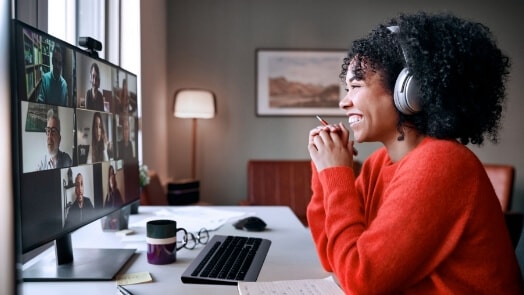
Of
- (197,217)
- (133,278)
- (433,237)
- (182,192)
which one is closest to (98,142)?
(133,278)

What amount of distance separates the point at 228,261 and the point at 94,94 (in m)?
0.53

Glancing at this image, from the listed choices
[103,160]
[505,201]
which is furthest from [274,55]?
[103,160]

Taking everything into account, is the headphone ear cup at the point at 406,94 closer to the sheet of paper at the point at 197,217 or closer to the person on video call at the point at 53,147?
the person on video call at the point at 53,147

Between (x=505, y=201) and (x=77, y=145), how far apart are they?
9.77ft

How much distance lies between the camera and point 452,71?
78 centimetres

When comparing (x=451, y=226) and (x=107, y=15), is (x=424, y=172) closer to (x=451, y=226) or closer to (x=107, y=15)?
(x=451, y=226)

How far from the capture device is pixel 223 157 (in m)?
3.81

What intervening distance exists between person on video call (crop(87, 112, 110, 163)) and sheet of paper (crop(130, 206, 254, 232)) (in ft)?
1.52

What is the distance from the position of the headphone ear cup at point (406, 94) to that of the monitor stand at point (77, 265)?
73 cm

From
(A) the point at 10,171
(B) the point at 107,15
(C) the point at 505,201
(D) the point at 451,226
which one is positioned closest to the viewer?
(A) the point at 10,171

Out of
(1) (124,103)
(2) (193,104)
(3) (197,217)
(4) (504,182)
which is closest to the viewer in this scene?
(1) (124,103)

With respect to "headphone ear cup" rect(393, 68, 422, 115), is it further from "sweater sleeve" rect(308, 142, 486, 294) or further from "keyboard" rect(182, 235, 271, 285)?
"keyboard" rect(182, 235, 271, 285)

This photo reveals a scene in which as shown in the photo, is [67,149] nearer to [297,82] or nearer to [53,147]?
[53,147]

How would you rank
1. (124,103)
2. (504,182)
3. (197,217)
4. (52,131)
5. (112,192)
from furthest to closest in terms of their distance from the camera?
(504,182)
(197,217)
(124,103)
(112,192)
(52,131)
